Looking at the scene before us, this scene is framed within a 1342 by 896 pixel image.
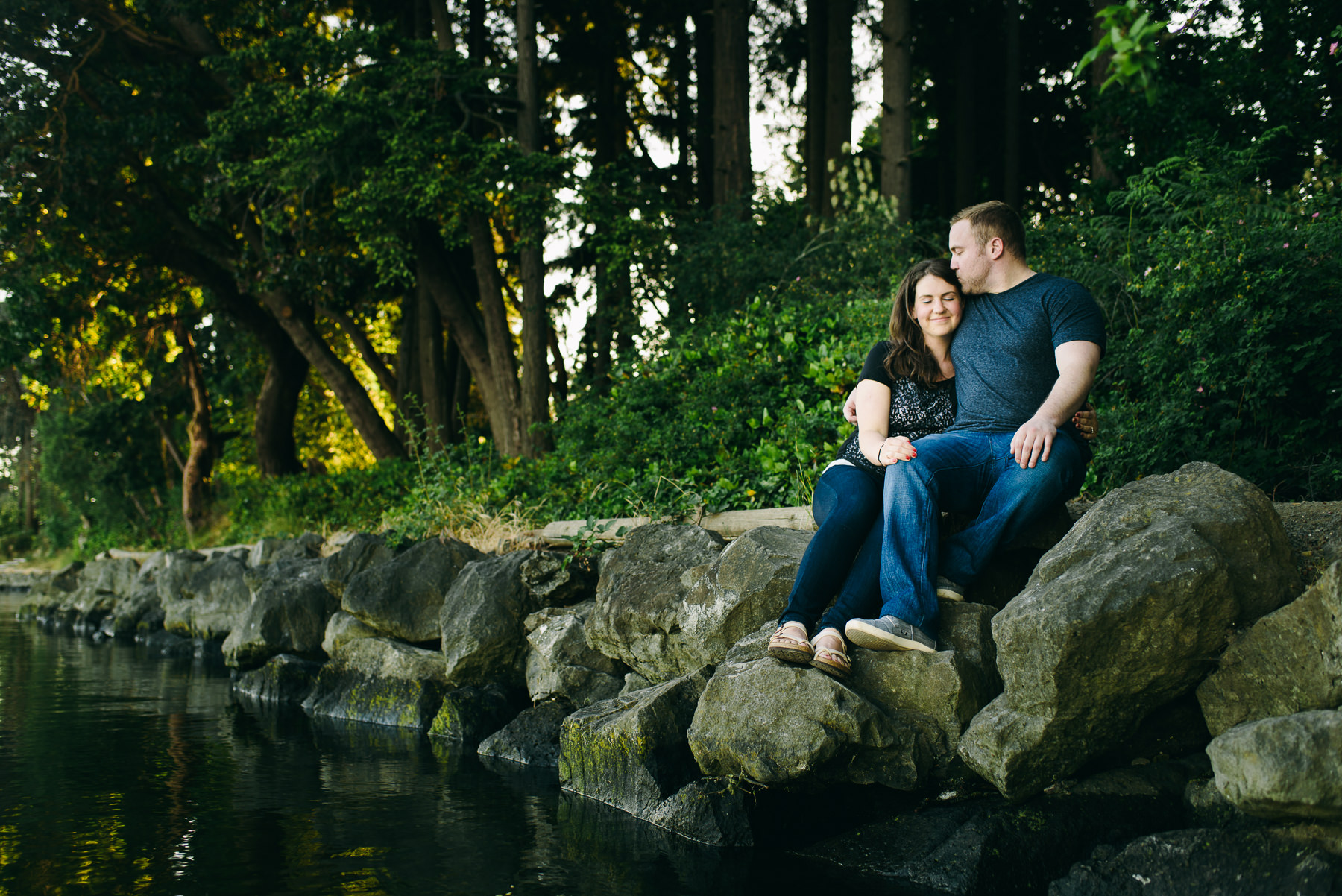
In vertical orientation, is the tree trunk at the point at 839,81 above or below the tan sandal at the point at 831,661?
above

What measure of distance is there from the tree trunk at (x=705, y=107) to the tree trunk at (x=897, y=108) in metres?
4.09

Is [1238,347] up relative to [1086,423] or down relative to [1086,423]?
up

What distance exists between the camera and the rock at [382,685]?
6.93 metres

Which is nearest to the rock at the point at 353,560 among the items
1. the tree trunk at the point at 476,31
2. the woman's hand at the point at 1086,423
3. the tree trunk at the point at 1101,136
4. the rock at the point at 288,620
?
the rock at the point at 288,620

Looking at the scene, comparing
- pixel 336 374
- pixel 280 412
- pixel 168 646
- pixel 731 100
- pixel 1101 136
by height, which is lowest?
pixel 168 646

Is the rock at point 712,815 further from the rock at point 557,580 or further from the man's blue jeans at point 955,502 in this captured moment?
the rock at point 557,580

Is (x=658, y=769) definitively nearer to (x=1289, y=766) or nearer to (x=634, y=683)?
(x=634, y=683)

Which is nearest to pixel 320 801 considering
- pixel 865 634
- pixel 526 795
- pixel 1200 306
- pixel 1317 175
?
pixel 526 795

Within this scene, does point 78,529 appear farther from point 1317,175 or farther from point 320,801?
point 1317,175

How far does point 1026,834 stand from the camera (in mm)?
3486

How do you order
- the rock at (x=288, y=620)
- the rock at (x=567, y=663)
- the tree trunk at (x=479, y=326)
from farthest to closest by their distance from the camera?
the tree trunk at (x=479, y=326)
the rock at (x=288, y=620)
the rock at (x=567, y=663)

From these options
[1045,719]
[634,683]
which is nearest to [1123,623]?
[1045,719]

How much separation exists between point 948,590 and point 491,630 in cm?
349

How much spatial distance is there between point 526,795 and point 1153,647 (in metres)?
2.99
